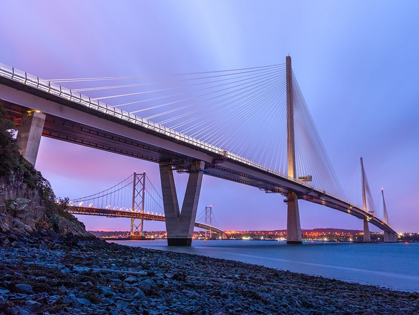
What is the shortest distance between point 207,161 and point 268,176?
58.2ft

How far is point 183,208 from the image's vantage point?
4503cm

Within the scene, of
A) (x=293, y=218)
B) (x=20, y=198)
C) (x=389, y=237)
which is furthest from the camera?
(x=389, y=237)

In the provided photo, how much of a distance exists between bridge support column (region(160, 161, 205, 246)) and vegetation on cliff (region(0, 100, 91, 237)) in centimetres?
2601

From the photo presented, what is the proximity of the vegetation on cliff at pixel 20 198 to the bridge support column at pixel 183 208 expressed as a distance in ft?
85.3

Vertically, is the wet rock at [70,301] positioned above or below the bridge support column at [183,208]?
below

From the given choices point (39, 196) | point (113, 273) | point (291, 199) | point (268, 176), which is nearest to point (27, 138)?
point (39, 196)

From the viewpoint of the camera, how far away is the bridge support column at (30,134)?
25.1m

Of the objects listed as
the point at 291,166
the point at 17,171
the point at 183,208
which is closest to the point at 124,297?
the point at 17,171

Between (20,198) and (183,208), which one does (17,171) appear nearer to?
(20,198)

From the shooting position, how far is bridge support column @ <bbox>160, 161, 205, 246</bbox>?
4446 centimetres

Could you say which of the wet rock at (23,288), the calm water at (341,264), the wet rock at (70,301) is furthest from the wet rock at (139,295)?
the calm water at (341,264)

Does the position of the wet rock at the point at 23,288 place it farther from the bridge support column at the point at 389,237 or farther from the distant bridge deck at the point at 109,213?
the bridge support column at the point at 389,237

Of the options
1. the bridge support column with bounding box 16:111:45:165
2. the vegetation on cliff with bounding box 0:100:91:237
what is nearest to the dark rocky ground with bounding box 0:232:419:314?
the vegetation on cliff with bounding box 0:100:91:237

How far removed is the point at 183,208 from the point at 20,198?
3079 centimetres
